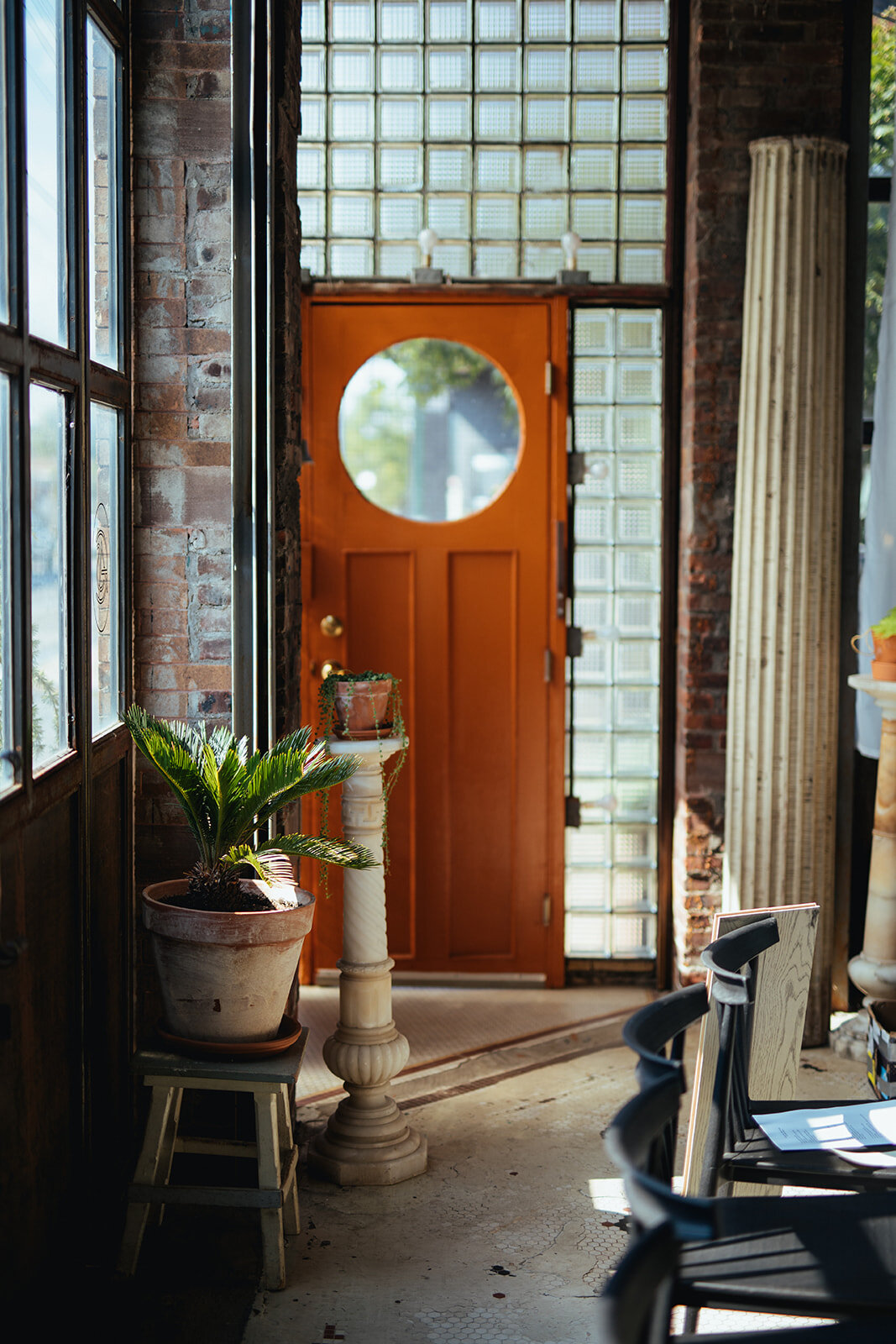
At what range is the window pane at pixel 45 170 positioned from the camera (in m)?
2.04

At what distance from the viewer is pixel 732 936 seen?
83.3 inches

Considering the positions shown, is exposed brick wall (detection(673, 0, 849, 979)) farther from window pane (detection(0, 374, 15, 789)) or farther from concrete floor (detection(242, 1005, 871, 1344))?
window pane (detection(0, 374, 15, 789))

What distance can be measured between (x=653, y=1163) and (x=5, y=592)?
4.15 feet

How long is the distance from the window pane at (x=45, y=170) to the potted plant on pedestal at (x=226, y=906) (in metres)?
0.74

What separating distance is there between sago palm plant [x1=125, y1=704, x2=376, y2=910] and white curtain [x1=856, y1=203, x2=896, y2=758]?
6.23ft

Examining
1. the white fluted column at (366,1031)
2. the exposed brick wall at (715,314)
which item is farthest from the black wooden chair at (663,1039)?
the exposed brick wall at (715,314)

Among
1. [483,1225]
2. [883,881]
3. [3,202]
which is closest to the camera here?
[3,202]

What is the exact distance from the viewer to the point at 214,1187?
7.67 ft

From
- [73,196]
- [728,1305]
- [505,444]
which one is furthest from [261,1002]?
[505,444]

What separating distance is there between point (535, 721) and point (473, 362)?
116 cm

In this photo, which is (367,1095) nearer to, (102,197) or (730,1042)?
(730,1042)

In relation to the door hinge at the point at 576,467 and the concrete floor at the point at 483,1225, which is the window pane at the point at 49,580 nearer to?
the concrete floor at the point at 483,1225

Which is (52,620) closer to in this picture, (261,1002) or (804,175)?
(261,1002)

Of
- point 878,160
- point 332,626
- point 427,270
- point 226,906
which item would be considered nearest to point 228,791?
point 226,906
